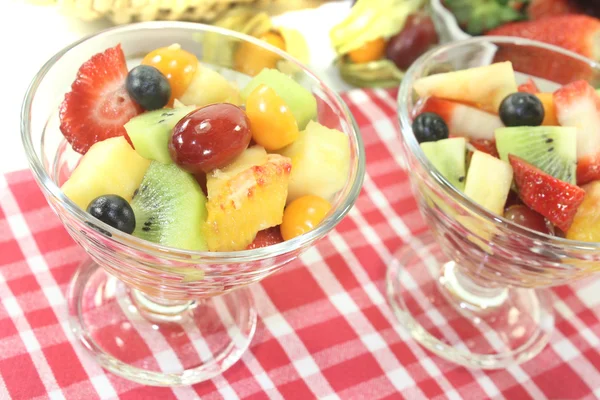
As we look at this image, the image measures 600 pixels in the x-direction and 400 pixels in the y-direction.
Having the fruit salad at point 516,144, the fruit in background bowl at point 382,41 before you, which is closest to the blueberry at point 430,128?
the fruit salad at point 516,144

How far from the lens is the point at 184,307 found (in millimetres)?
934

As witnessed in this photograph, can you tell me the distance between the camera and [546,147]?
2.95 ft

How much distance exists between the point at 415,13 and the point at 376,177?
1.33 feet

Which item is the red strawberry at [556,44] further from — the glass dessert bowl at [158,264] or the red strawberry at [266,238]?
the red strawberry at [266,238]

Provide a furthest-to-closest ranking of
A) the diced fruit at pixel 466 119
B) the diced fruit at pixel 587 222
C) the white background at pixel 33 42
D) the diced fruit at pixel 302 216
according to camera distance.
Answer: the white background at pixel 33 42 → the diced fruit at pixel 466 119 → the diced fruit at pixel 587 222 → the diced fruit at pixel 302 216

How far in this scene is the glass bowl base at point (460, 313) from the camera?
97 cm

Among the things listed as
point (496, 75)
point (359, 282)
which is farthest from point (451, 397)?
point (496, 75)

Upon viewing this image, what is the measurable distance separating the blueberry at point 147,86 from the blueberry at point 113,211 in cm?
16

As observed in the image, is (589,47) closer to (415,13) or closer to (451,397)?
(415,13)

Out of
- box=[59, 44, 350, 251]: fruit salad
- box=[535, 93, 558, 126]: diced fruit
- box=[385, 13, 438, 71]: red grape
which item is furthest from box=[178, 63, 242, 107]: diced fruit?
box=[385, 13, 438, 71]: red grape

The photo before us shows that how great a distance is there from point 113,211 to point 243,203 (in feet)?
0.43

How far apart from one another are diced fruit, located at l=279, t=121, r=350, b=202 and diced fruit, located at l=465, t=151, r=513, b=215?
0.56 feet

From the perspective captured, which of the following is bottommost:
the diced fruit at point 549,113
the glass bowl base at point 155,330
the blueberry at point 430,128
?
the glass bowl base at point 155,330

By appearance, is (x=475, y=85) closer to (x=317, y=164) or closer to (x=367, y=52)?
(x=317, y=164)
